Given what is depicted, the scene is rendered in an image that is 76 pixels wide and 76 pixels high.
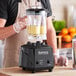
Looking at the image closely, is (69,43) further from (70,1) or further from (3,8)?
(3,8)

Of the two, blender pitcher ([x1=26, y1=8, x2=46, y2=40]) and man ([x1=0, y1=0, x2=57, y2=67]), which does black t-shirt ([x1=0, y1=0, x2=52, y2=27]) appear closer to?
man ([x1=0, y1=0, x2=57, y2=67])

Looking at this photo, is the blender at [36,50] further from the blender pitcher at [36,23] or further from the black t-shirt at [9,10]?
the black t-shirt at [9,10]

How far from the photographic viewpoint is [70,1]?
4457 mm

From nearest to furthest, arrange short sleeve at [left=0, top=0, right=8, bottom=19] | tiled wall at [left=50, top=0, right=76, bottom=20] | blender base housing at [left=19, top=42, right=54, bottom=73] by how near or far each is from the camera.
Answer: blender base housing at [left=19, top=42, right=54, bottom=73] < short sleeve at [left=0, top=0, right=8, bottom=19] < tiled wall at [left=50, top=0, right=76, bottom=20]

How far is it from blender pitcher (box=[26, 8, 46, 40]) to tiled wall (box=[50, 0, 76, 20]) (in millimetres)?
2588

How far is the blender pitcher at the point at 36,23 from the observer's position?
1671mm

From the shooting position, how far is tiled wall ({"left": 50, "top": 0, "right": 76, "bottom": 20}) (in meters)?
4.29

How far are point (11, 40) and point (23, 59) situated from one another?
0.61m

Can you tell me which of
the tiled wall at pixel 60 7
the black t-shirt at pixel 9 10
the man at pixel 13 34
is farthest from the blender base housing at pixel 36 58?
the tiled wall at pixel 60 7

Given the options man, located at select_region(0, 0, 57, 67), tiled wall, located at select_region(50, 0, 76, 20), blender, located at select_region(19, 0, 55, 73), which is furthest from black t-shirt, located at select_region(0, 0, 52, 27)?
tiled wall, located at select_region(50, 0, 76, 20)

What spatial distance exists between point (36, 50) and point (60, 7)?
283 centimetres

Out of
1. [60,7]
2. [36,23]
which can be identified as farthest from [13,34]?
[60,7]

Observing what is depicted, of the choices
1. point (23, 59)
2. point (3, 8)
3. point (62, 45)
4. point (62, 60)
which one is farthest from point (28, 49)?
point (62, 45)

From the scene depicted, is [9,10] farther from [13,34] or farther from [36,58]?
[36,58]
